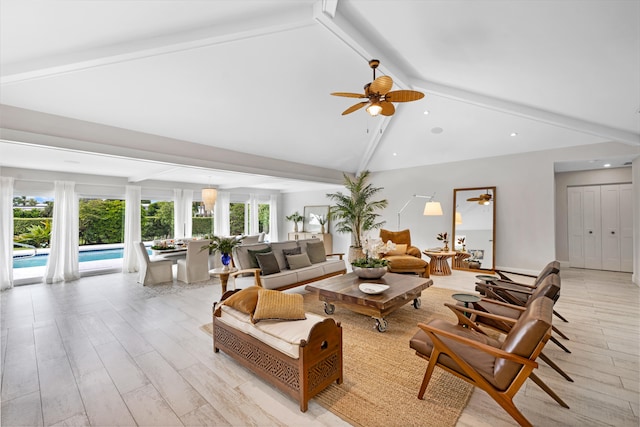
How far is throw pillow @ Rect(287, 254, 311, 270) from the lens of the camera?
486cm

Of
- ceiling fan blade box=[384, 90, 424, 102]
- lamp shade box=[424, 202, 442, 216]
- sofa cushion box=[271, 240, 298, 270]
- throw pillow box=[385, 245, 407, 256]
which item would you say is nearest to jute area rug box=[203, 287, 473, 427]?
sofa cushion box=[271, 240, 298, 270]

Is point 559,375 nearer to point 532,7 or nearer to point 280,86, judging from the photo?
point 532,7

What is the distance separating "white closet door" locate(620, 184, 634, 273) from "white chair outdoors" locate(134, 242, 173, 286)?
1006 centimetres

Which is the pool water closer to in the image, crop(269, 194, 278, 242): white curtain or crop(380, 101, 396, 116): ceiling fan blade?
crop(269, 194, 278, 242): white curtain

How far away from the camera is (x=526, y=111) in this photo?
449 cm

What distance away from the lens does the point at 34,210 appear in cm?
668

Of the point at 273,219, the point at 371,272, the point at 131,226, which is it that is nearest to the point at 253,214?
the point at 273,219

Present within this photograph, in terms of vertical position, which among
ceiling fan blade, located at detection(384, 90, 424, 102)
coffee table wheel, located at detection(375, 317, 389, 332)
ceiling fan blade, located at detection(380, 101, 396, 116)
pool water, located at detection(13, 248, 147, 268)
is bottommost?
coffee table wheel, located at detection(375, 317, 389, 332)

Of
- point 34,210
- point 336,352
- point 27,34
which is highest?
point 27,34

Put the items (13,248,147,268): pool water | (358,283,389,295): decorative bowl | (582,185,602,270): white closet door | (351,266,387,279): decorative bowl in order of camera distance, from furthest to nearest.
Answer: (13,248,147,268): pool water → (582,185,602,270): white closet door → (351,266,387,279): decorative bowl → (358,283,389,295): decorative bowl

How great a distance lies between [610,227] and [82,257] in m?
13.9

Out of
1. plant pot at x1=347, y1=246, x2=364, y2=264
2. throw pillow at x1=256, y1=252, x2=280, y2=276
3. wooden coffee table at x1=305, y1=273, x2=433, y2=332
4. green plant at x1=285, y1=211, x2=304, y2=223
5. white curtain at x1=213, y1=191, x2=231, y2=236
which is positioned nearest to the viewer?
wooden coffee table at x1=305, y1=273, x2=433, y2=332

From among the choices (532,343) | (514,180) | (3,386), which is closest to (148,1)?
(3,386)

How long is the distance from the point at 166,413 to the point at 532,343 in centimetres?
244
